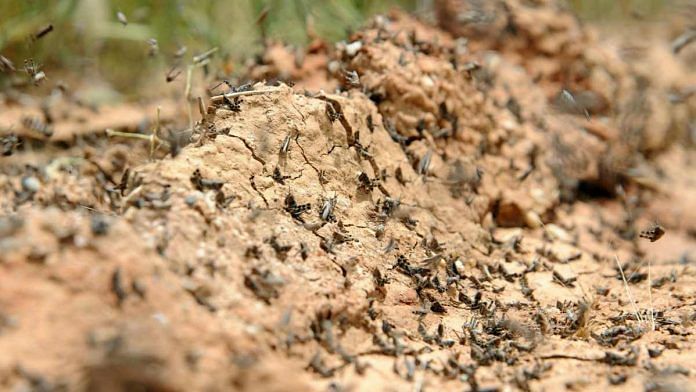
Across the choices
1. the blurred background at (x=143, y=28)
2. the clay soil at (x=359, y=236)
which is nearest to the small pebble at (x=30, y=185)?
the clay soil at (x=359, y=236)

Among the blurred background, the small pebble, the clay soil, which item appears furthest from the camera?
the blurred background

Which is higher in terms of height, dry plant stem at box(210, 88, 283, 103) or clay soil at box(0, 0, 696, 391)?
dry plant stem at box(210, 88, 283, 103)

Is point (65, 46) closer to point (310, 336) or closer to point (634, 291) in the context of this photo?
point (310, 336)

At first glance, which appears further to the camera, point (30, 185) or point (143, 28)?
point (143, 28)

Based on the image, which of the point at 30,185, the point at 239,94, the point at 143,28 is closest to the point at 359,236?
the point at 239,94

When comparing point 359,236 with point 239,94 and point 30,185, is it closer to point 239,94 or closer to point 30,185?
point 239,94

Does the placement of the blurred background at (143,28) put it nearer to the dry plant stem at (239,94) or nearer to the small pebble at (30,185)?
the dry plant stem at (239,94)

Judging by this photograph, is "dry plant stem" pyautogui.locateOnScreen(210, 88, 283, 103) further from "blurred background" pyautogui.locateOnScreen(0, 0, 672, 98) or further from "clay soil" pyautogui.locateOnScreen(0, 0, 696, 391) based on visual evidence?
"blurred background" pyautogui.locateOnScreen(0, 0, 672, 98)

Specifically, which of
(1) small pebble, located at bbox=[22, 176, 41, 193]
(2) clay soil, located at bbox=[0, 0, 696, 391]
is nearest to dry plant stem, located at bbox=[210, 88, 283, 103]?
(2) clay soil, located at bbox=[0, 0, 696, 391]
